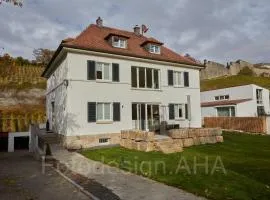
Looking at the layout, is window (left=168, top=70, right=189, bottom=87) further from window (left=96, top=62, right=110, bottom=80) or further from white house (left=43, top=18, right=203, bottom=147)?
window (left=96, top=62, right=110, bottom=80)

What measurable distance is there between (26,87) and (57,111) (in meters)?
22.0

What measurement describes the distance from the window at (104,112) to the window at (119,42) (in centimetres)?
522

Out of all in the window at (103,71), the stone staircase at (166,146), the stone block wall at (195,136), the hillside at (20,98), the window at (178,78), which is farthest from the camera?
the hillside at (20,98)

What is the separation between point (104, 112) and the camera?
20375 millimetres

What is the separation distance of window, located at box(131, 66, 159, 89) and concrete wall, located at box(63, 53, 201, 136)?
1.22ft

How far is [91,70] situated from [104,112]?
10.7 ft

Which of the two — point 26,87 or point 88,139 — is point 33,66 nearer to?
point 26,87

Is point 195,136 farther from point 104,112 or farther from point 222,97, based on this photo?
point 222,97

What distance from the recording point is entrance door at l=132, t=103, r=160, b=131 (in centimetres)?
2234

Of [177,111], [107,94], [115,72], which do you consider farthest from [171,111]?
[107,94]

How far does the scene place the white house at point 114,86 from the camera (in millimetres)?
19203

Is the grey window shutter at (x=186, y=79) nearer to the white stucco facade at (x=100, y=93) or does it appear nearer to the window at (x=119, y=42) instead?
the white stucco facade at (x=100, y=93)

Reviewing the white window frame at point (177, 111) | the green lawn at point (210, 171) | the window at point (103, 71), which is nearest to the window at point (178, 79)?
the white window frame at point (177, 111)

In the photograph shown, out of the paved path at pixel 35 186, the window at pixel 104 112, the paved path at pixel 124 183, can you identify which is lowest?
the paved path at pixel 35 186
